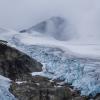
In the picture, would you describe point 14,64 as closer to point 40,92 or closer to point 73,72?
point 73,72

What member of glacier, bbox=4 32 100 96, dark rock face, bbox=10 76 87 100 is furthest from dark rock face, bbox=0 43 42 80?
dark rock face, bbox=10 76 87 100

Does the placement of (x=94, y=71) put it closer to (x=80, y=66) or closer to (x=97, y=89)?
(x=80, y=66)

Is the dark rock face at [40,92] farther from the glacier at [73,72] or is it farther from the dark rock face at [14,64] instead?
the dark rock face at [14,64]

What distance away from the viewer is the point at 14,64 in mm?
42094

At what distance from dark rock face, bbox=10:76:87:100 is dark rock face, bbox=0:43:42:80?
413cm

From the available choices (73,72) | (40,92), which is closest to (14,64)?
(73,72)

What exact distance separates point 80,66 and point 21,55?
6713mm

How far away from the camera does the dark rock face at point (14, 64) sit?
131 ft

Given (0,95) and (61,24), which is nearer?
(0,95)

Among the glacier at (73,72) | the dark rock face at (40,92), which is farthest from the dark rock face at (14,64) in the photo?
the dark rock face at (40,92)

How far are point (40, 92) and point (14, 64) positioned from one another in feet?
28.1

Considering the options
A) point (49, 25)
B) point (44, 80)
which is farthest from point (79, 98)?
point (49, 25)

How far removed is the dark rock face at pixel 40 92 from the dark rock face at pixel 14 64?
4.13 meters

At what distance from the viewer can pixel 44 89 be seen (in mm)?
34750
